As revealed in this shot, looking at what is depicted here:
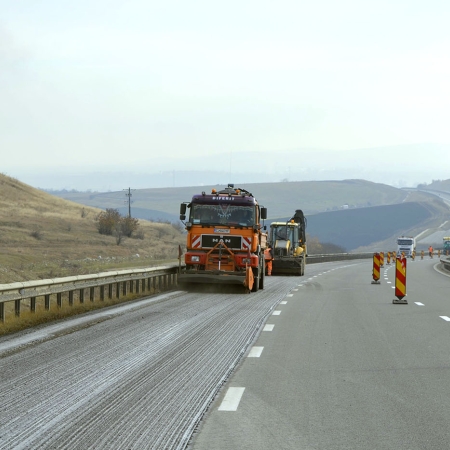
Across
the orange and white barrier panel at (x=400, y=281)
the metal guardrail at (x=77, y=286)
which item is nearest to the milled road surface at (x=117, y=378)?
the metal guardrail at (x=77, y=286)

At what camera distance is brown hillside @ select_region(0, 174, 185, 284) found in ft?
188

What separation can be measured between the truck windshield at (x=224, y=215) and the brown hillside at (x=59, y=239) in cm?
1477

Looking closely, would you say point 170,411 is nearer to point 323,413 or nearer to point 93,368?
point 323,413

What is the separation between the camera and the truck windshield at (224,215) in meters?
27.0

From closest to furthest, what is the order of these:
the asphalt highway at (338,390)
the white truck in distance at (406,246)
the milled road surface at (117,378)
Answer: the asphalt highway at (338,390)
the milled road surface at (117,378)
the white truck in distance at (406,246)

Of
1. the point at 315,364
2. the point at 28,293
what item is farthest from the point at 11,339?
the point at 315,364

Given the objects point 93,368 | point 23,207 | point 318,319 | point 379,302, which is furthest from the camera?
point 23,207

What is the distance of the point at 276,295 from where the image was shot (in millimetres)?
25719

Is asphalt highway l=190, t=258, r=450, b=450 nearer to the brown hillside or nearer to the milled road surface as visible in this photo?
the milled road surface

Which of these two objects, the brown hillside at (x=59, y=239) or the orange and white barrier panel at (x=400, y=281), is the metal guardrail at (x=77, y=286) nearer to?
the orange and white barrier panel at (x=400, y=281)

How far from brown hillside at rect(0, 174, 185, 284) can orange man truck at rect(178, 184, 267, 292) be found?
48.1ft

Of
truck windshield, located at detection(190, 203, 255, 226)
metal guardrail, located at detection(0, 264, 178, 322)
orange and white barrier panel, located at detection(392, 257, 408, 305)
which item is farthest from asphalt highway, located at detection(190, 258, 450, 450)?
truck windshield, located at detection(190, 203, 255, 226)

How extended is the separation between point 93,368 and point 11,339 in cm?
331

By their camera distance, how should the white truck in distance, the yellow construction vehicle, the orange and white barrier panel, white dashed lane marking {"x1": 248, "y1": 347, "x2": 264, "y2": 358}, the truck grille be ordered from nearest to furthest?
white dashed lane marking {"x1": 248, "y1": 347, "x2": 264, "y2": 358} < the orange and white barrier panel < the truck grille < the yellow construction vehicle < the white truck in distance
